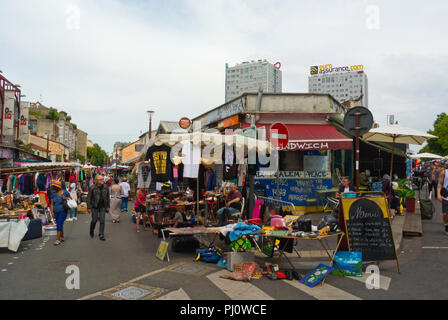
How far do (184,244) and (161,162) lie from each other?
2252 mm

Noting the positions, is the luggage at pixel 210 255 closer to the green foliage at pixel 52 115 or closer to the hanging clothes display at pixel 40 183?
the hanging clothes display at pixel 40 183

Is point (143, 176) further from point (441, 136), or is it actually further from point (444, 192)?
point (441, 136)

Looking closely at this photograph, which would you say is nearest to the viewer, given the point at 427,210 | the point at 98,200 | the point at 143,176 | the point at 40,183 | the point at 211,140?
the point at 211,140

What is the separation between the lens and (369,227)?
6.09 meters

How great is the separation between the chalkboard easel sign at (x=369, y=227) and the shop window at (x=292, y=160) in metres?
8.21


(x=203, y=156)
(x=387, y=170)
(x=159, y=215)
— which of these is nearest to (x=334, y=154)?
(x=387, y=170)

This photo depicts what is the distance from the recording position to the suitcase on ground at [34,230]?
942cm

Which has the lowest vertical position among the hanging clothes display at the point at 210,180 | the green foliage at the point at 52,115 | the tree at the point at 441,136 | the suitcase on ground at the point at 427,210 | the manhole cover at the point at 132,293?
the manhole cover at the point at 132,293

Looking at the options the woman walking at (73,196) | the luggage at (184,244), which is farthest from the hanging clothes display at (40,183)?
the luggage at (184,244)

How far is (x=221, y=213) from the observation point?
8.79 meters

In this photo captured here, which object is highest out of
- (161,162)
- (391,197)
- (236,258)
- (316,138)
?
(316,138)

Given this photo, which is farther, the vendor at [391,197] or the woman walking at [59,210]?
the vendor at [391,197]

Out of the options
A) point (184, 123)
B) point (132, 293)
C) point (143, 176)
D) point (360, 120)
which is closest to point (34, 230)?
point (143, 176)
